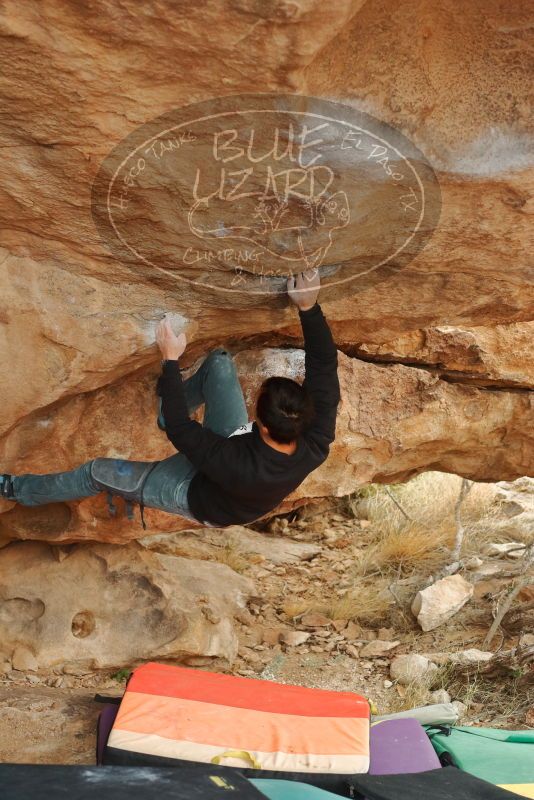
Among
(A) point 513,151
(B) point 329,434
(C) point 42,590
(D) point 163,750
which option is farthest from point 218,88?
(C) point 42,590

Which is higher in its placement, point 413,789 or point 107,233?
point 107,233

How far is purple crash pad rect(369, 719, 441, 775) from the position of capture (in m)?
3.14

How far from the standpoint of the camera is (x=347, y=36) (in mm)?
2648

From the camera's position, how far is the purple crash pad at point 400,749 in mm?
3145

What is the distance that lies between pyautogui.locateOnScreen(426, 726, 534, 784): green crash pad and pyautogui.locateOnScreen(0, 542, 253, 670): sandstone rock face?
1.85 m

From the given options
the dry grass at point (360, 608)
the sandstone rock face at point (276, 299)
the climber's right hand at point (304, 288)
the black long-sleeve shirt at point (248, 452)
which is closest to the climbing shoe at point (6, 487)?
the sandstone rock face at point (276, 299)

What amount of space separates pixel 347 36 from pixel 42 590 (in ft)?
11.4

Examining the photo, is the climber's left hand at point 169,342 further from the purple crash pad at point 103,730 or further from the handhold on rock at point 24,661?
the handhold on rock at point 24,661

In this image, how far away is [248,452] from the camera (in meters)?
3.27

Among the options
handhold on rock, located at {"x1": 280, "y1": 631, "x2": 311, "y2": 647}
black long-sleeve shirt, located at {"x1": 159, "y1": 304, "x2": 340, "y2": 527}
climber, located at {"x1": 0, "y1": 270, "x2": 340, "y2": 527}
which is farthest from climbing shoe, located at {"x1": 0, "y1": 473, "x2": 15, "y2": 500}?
handhold on rock, located at {"x1": 280, "y1": 631, "x2": 311, "y2": 647}

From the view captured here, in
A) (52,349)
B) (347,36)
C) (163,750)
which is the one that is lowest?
(163,750)

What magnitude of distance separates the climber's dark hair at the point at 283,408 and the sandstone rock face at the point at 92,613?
86.7 inches

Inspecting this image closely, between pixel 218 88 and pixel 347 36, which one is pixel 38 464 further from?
pixel 347 36

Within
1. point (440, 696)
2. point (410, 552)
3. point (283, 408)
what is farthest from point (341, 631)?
point (283, 408)
